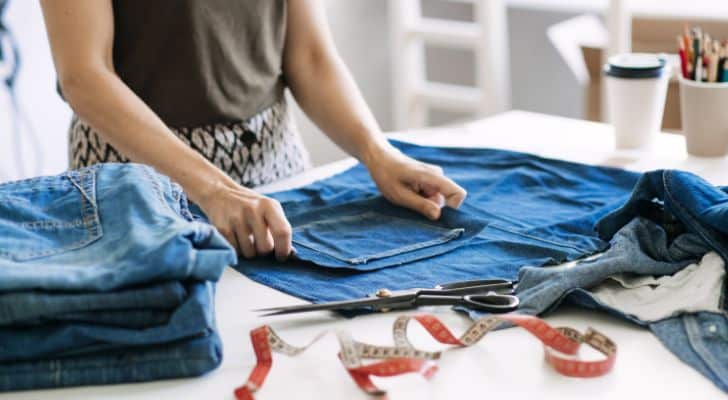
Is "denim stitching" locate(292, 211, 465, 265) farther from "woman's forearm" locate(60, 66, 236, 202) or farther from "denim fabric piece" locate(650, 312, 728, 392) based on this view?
"denim fabric piece" locate(650, 312, 728, 392)

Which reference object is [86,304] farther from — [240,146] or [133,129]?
[240,146]

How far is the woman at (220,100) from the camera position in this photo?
1156mm

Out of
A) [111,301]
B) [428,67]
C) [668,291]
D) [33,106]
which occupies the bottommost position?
[428,67]

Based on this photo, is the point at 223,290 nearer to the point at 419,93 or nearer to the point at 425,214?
the point at 425,214

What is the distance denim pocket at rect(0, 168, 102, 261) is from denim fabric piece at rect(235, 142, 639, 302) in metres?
0.20

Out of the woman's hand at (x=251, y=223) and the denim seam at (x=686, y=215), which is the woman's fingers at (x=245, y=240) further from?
the denim seam at (x=686, y=215)

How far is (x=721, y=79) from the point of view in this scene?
140cm

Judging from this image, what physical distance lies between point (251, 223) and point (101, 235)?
222mm

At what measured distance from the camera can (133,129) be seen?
120 centimetres

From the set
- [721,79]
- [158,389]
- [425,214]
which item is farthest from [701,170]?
[158,389]

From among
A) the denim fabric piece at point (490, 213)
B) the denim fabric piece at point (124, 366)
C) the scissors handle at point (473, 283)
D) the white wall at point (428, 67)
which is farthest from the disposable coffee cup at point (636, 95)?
the white wall at point (428, 67)

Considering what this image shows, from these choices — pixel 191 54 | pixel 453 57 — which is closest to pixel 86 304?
pixel 191 54

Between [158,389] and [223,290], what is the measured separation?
0.22 metres

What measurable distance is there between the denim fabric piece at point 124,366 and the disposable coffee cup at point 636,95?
0.85 metres
